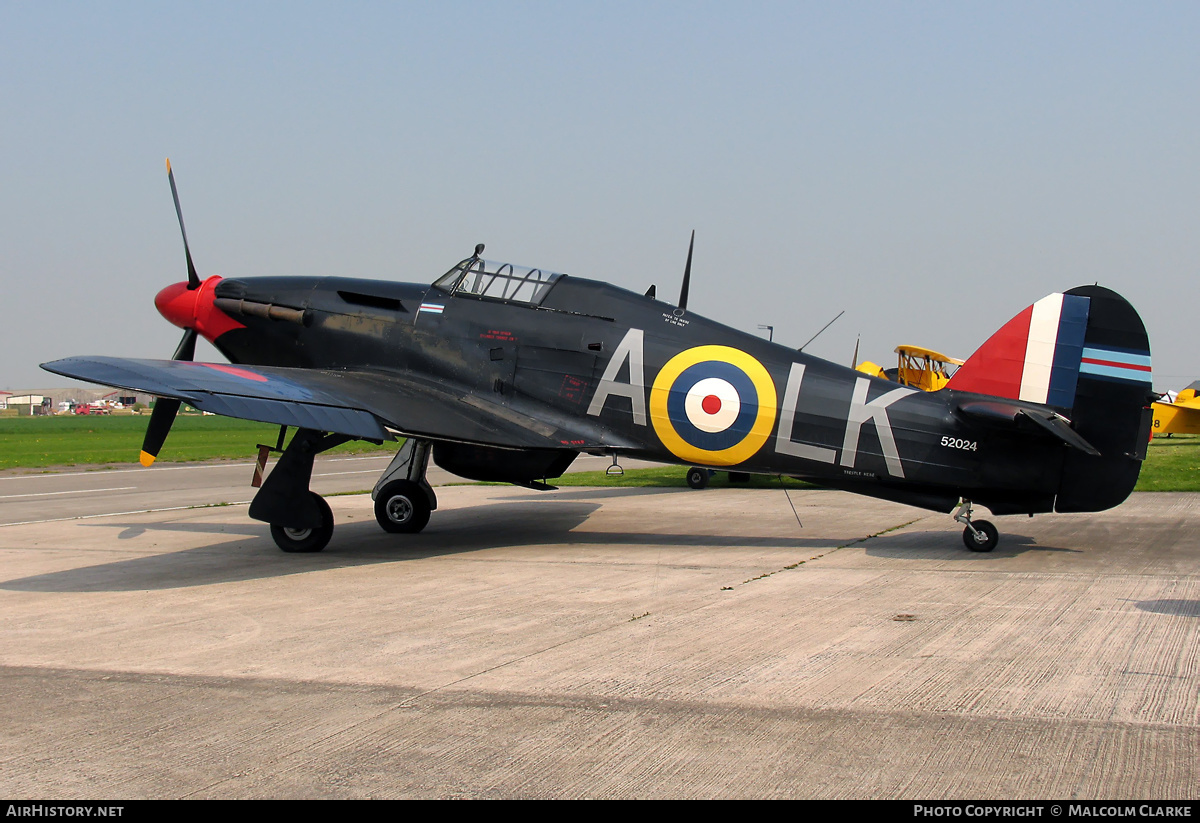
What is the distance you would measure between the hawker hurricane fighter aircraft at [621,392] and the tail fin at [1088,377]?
14 mm

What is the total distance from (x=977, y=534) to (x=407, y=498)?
6616 millimetres

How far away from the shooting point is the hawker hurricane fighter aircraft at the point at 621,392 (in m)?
9.12

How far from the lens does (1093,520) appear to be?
12812 mm

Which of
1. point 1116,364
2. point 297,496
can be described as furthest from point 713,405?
point 297,496

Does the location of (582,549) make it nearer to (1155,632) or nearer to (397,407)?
(397,407)

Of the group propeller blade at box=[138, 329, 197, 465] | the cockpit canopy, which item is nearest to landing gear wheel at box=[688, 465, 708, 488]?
the cockpit canopy

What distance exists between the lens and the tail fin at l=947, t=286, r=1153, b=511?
9.08 meters

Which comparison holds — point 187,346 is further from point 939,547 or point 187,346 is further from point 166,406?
point 939,547

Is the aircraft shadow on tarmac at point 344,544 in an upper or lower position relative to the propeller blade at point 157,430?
lower

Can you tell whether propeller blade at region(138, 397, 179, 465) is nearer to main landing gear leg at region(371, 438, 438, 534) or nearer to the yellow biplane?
main landing gear leg at region(371, 438, 438, 534)

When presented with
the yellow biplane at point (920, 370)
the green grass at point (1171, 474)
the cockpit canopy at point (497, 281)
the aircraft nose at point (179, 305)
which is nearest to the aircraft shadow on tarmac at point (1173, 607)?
the cockpit canopy at point (497, 281)

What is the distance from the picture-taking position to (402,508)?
11938 mm

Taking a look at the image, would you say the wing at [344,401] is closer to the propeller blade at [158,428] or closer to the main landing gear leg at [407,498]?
the propeller blade at [158,428]

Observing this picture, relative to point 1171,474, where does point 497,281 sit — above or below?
above
